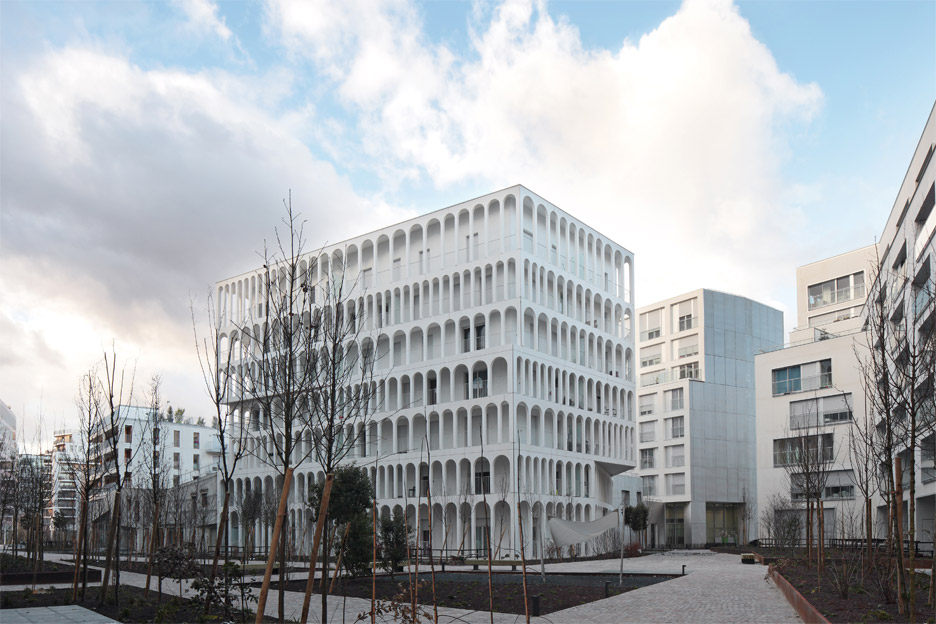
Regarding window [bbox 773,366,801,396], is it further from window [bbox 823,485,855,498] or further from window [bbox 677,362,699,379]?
window [bbox 677,362,699,379]

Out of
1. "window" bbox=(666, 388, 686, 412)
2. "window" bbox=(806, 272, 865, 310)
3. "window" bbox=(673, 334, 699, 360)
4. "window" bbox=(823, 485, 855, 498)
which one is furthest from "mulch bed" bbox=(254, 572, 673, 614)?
"window" bbox=(673, 334, 699, 360)

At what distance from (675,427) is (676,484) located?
623cm

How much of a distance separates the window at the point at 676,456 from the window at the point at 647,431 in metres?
2.88

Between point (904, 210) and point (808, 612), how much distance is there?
3929 centimetres

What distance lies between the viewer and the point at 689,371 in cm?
9731

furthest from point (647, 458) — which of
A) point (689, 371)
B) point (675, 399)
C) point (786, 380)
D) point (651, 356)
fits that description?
point (786, 380)

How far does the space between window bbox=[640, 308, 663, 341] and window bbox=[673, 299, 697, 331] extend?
9.26 feet

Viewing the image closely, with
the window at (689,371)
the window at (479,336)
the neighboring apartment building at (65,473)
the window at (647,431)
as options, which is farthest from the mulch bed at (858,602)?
the window at (689,371)

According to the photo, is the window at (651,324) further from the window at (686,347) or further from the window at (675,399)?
the window at (675,399)

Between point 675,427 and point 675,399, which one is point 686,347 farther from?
point 675,427

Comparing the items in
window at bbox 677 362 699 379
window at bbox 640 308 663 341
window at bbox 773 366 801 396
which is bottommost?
window at bbox 773 366 801 396

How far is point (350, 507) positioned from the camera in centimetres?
3466

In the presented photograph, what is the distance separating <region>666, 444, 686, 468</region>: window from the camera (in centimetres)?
9275

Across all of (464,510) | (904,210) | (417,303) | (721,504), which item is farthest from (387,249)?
(721,504)
